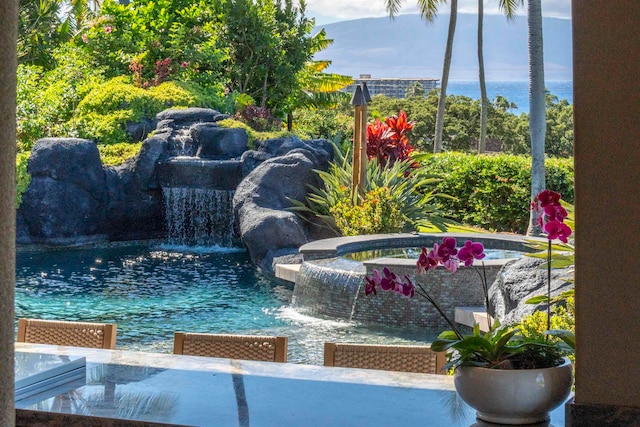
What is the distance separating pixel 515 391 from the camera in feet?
6.91

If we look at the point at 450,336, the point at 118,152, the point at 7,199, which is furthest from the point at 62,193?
the point at 7,199

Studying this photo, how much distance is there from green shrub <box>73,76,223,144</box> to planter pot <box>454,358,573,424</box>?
49.5 feet

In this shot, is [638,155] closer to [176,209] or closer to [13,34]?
[13,34]

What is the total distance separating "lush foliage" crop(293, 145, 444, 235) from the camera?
11.9 m

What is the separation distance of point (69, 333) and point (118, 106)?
1377cm

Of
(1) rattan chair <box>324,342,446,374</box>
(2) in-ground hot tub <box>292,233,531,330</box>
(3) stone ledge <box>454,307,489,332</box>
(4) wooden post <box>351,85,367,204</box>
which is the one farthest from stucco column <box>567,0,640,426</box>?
(4) wooden post <box>351,85,367,204</box>

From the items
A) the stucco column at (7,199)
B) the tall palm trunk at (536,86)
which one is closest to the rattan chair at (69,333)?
the stucco column at (7,199)

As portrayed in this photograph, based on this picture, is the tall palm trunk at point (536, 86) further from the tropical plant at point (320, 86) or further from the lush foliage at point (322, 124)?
the tropical plant at point (320, 86)

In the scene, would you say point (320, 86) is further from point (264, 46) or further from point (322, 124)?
point (264, 46)

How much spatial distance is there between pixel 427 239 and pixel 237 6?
11142mm

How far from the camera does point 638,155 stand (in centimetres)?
201

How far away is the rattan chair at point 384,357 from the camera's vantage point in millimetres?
3334

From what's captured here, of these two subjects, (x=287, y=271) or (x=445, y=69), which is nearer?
(x=287, y=271)

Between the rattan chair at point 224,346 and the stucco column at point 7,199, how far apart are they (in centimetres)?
224
